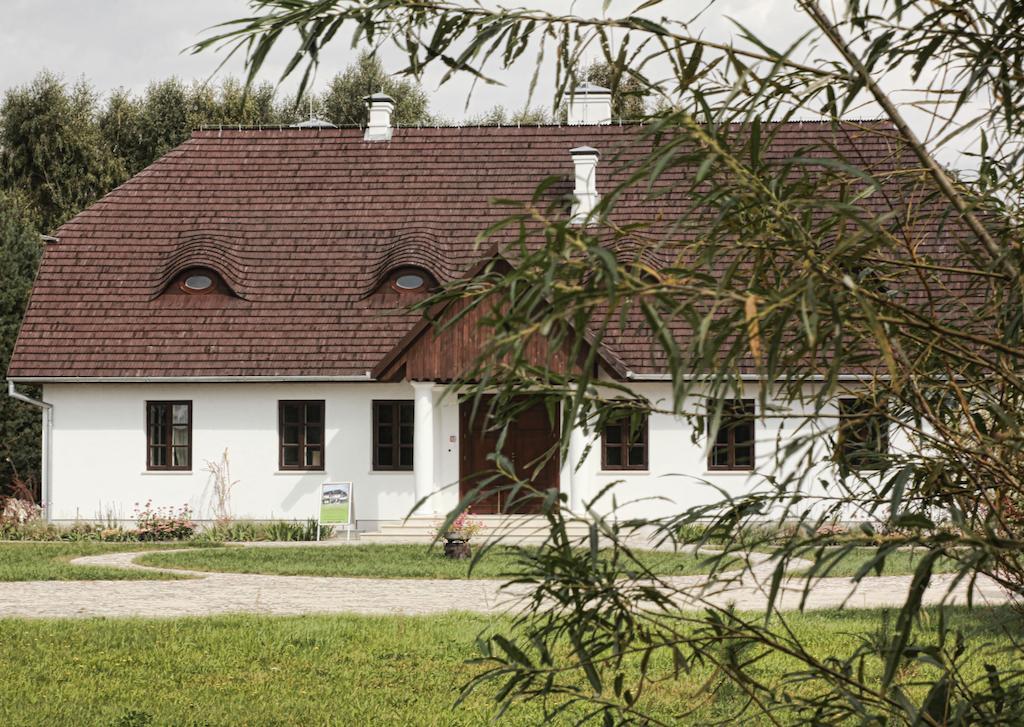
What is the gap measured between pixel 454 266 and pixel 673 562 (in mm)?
8843

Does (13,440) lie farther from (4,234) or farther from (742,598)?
(742,598)

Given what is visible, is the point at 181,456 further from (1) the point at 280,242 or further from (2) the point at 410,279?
(2) the point at 410,279

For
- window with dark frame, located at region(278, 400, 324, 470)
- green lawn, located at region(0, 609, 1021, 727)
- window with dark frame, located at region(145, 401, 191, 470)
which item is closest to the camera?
green lawn, located at region(0, 609, 1021, 727)

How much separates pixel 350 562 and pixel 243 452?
6637 millimetres

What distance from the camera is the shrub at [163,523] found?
914 inches

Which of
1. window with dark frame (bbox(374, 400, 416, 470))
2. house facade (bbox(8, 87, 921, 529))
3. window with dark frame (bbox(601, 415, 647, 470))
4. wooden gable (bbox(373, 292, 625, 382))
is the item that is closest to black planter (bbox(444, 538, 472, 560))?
house facade (bbox(8, 87, 921, 529))

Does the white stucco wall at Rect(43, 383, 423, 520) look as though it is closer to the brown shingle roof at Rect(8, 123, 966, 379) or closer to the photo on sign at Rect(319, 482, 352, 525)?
the brown shingle roof at Rect(8, 123, 966, 379)

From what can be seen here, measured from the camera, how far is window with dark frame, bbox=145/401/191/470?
24.6 meters

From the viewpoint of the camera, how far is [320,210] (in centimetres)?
2623

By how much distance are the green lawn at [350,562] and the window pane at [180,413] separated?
466 centimetres

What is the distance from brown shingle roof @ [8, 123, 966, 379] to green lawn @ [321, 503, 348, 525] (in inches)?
99.4

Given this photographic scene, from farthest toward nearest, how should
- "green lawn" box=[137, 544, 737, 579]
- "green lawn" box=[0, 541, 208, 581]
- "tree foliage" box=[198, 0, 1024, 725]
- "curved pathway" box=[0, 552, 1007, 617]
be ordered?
"green lawn" box=[137, 544, 737, 579]
"green lawn" box=[0, 541, 208, 581]
"curved pathway" box=[0, 552, 1007, 617]
"tree foliage" box=[198, 0, 1024, 725]

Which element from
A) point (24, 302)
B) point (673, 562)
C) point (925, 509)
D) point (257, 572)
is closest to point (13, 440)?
point (24, 302)

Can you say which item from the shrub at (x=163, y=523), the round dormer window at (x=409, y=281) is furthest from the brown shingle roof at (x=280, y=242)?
the shrub at (x=163, y=523)
